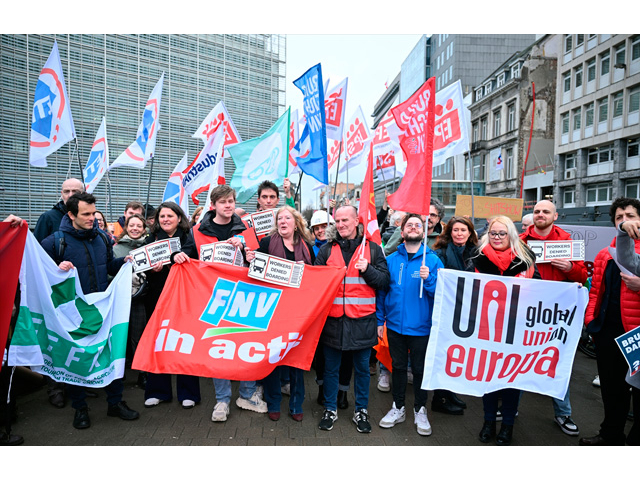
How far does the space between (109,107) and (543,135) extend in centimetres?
3862

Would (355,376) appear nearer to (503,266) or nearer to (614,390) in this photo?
(503,266)

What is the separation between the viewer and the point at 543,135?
→ 132 ft

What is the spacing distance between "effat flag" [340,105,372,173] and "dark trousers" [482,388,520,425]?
745 centimetres

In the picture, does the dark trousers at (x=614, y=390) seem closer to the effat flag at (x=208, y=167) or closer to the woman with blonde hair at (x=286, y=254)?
the woman with blonde hair at (x=286, y=254)

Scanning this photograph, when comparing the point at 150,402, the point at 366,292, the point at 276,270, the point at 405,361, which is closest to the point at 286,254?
the point at 276,270

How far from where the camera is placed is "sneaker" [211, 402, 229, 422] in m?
4.09

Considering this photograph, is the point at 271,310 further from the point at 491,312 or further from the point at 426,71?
the point at 426,71

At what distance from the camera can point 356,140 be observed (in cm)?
1057

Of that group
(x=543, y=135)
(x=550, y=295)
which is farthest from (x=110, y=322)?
(x=543, y=135)

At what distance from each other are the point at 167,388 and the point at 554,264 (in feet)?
13.9

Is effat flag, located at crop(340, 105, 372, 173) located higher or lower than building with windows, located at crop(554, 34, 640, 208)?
lower

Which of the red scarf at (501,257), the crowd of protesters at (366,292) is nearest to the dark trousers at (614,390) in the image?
the crowd of protesters at (366,292)

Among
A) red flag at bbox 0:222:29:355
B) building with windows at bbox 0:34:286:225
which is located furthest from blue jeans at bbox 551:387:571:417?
building with windows at bbox 0:34:286:225

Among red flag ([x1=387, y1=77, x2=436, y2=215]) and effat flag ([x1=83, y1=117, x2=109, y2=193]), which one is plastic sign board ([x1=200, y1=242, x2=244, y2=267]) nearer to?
red flag ([x1=387, y1=77, x2=436, y2=215])
